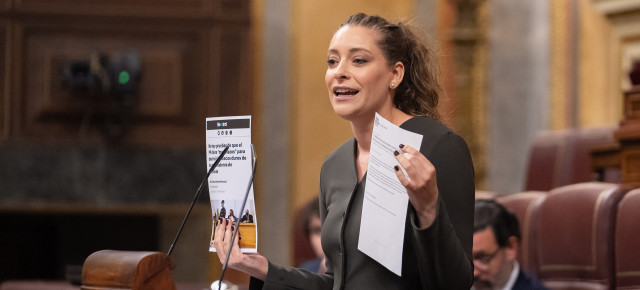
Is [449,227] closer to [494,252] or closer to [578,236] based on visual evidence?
[494,252]

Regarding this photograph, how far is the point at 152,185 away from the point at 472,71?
2.09 m

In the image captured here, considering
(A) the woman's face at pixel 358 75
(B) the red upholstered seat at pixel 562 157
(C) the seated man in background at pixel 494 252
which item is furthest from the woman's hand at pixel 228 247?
(B) the red upholstered seat at pixel 562 157

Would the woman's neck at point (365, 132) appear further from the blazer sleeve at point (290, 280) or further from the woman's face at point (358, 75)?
the blazer sleeve at point (290, 280)

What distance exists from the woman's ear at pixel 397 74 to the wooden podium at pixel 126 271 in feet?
1.90

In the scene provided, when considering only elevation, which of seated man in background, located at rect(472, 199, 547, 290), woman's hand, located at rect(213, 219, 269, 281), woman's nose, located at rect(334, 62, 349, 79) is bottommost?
seated man in background, located at rect(472, 199, 547, 290)

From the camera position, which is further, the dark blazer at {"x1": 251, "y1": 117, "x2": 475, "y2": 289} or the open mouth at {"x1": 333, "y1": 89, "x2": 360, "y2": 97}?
the open mouth at {"x1": 333, "y1": 89, "x2": 360, "y2": 97}

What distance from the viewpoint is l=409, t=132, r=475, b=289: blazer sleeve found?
1.53 metres

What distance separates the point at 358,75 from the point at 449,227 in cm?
36

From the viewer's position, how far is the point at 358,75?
1726 mm

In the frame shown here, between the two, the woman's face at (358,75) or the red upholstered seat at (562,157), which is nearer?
the woman's face at (358,75)

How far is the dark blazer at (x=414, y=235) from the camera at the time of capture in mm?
1547

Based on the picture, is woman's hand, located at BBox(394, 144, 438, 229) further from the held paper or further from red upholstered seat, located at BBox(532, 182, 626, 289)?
red upholstered seat, located at BBox(532, 182, 626, 289)

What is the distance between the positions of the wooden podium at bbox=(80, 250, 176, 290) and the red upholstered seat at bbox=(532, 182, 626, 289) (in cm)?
159

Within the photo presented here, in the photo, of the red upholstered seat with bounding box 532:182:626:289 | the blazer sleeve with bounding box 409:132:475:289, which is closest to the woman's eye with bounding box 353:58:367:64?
the blazer sleeve with bounding box 409:132:475:289
